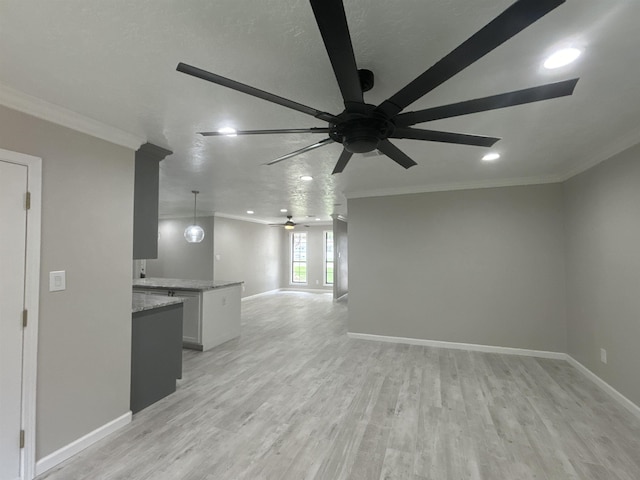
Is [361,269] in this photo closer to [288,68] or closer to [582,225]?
[582,225]

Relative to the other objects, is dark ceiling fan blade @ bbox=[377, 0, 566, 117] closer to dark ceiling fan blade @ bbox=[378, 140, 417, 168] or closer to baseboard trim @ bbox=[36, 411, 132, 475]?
dark ceiling fan blade @ bbox=[378, 140, 417, 168]

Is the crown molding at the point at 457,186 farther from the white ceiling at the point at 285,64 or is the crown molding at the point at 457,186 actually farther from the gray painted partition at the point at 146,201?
the gray painted partition at the point at 146,201

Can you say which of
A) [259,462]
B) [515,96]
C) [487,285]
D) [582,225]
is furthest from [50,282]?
[582,225]

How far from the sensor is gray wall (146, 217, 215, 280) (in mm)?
7532

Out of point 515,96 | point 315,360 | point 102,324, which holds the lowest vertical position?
point 315,360

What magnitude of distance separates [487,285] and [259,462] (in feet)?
11.7

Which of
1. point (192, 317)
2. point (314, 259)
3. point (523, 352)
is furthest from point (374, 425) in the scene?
point (314, 259)

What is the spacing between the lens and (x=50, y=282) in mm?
1963

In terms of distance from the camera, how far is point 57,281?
200cm

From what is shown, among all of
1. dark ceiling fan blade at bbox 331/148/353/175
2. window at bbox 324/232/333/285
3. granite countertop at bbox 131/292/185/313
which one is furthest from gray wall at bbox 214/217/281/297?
dark ceiling fan blade at bbox 331/148/353/175

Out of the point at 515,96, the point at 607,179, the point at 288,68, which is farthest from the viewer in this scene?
the point at 607,179

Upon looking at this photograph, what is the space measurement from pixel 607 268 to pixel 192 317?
4.85 m

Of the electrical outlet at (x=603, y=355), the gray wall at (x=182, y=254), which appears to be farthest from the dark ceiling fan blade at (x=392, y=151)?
the gray wall at (x=182, y=254)

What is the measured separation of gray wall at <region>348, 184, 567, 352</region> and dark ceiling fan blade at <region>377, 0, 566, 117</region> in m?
3.50
